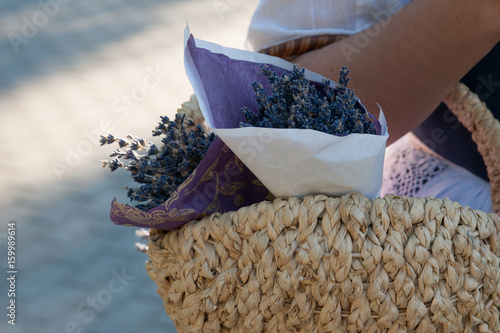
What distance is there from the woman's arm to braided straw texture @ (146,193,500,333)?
301 mm

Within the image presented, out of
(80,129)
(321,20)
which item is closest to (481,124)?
(321,20)

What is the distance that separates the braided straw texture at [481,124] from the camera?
896 mm

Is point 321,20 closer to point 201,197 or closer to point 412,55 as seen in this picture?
point 412,55

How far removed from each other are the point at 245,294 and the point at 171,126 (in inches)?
9.2

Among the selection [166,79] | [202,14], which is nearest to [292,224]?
[166,79]

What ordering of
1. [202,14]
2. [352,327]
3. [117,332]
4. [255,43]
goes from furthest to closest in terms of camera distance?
1. [202,14]
2. [117,332]
3. [255,43]
4. [352,327]

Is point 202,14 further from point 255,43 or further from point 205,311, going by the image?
point 205,311

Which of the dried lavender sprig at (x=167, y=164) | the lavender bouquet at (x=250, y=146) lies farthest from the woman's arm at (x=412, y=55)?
the dried lavender sprig at (x=167, y=164)

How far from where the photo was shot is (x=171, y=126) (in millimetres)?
694

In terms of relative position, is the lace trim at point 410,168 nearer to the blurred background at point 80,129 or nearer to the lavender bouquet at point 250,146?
the lavender bouquet at point 250,146

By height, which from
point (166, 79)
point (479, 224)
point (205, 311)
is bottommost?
point (166, 79)

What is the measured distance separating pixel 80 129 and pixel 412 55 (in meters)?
1.75

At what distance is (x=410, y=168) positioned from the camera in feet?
3.87

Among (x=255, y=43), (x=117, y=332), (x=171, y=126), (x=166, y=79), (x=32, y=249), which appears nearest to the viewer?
(x=171, y=126)
